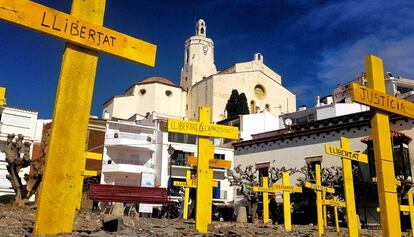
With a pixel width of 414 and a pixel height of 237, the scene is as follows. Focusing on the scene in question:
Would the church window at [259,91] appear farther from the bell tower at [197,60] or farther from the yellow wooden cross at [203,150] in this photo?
the yellow wooden cross at [203,150]

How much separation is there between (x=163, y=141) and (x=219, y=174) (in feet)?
24.5

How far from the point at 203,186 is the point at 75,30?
5.19m

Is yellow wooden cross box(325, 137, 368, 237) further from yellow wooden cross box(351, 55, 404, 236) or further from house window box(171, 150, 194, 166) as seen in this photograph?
house window box(171, 150, 194, 166)

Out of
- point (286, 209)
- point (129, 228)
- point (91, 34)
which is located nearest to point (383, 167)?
point (129, 228)

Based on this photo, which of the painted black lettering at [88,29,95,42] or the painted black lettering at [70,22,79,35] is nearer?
the painted black lettering at [70,22,79,35]

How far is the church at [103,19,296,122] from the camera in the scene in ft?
223

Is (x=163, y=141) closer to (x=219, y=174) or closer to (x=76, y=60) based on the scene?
(x=219, y=174)

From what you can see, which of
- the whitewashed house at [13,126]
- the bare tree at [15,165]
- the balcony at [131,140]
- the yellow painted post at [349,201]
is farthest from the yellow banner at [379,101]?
the whitewashed house at [13,126]

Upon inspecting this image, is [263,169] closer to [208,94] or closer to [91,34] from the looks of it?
[91,34]

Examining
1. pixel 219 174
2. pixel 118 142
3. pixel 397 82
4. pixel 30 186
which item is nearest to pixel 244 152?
pixel 219 174

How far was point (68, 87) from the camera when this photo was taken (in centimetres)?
638

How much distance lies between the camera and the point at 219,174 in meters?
46.2

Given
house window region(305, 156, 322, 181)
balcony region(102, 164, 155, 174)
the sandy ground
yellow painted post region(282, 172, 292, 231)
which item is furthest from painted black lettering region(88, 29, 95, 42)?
balcony region(102, 164, 155, 174)

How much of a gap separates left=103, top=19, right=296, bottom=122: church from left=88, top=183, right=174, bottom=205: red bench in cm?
4141
